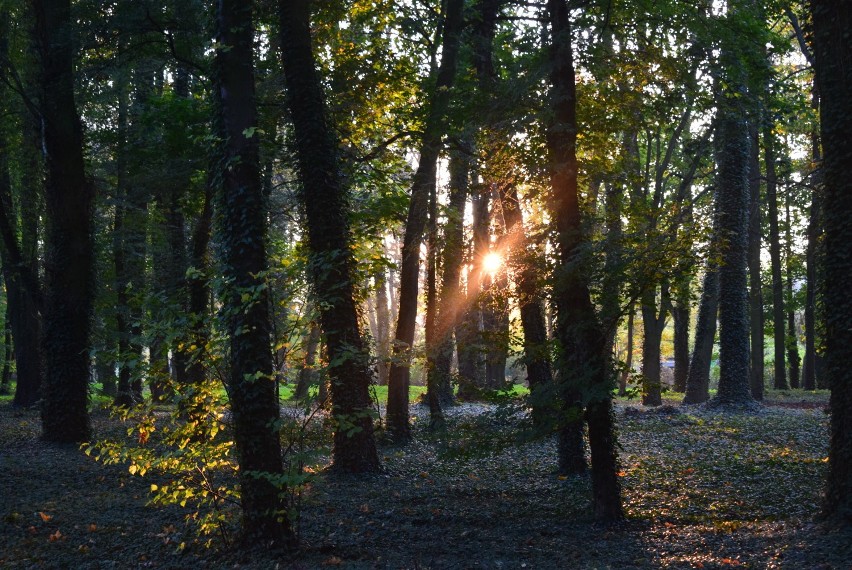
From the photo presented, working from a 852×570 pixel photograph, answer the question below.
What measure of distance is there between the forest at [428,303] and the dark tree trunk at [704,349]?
7.88 ft

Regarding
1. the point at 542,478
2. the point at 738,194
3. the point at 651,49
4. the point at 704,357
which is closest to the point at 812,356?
the point at 704,357

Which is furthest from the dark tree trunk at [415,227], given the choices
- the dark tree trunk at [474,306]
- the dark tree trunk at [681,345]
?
the dark tree trunk at [681,345]

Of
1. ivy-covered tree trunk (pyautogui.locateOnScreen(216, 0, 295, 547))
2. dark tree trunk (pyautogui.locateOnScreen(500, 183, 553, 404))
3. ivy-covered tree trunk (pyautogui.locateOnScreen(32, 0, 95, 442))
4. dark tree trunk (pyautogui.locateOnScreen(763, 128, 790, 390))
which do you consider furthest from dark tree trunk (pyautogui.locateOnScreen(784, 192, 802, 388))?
ivy-covered tree trunk (pyautogui.locateOnScreen(216, 0, 295, 547))

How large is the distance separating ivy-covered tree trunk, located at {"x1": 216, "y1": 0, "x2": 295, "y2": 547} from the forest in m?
0.03

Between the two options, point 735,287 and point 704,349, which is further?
point 704,349

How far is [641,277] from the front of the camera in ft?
24.0

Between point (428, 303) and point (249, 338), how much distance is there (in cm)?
1107

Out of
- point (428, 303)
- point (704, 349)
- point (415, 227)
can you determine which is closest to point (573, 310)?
point (415, 227)

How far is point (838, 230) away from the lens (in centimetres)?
678

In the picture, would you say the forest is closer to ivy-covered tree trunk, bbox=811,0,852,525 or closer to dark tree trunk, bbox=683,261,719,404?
ivy-covered tree trunk, bbox=811,0,852,525

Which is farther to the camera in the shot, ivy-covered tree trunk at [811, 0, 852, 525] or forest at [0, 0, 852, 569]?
forest at [0, 0, 852, 569]

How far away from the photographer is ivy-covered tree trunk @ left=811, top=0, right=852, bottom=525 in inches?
261

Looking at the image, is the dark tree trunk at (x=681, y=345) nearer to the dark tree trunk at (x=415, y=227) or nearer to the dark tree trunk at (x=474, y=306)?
the dark tree trunk at (x=415, y=227)

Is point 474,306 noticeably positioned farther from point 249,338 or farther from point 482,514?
point 249,338
